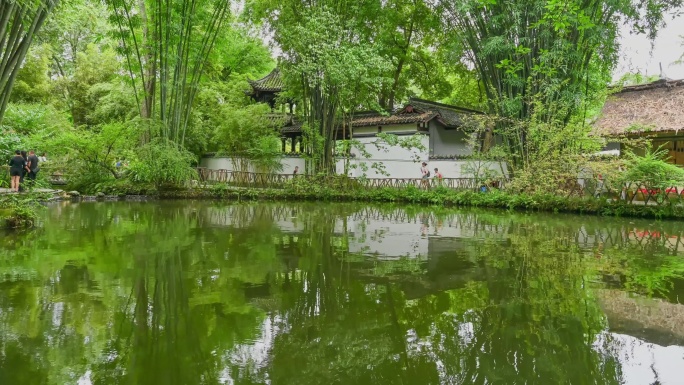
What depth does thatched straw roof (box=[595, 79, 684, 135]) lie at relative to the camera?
50.2ft

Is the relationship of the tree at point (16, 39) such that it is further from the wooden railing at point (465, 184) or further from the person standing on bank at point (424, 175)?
the person standing on bank at point (424, 175)

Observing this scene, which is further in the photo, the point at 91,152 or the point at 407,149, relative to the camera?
the point at 407,149

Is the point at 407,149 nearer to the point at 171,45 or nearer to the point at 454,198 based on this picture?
the point at 454,198

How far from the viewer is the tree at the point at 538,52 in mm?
12359

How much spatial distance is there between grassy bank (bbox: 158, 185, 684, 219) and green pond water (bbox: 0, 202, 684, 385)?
4.41m

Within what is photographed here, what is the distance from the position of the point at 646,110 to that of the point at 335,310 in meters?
17.1

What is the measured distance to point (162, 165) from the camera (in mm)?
15078

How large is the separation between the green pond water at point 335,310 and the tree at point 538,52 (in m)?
6.55

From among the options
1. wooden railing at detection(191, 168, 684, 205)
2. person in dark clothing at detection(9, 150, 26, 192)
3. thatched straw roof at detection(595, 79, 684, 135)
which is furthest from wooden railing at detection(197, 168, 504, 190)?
person in dark clothing at detection(9, 150, 26, 192)

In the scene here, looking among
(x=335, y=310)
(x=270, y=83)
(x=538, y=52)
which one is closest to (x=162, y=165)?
(x=270, y=83)

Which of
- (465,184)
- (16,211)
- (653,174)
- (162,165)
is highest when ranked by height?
(162,165)

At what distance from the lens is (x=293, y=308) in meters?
3.82

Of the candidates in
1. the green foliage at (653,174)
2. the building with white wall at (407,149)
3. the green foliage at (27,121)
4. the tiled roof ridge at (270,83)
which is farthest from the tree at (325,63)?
the green foliage at (27,121)

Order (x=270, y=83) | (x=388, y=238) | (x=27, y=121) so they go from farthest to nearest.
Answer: (x=270, y=83), (x=27, y=121), (x=388, y=238)
